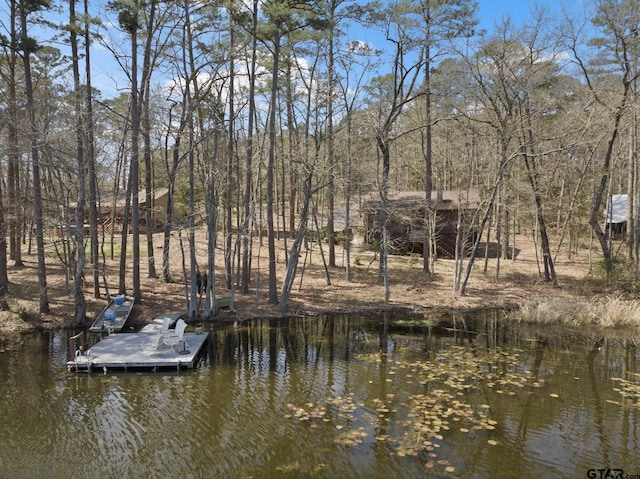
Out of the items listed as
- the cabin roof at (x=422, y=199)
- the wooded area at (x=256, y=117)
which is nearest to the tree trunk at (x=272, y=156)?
the wooded area at (x=256, y=117)

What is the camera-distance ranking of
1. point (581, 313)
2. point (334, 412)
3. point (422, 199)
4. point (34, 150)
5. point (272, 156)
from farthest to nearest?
point (422, 199), point (272, 156), point (581, 313), point (34, 150), point (334, 412)

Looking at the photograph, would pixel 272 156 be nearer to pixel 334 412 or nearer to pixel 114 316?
pixel 114 316

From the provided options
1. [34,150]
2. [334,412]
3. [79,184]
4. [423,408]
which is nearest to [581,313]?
[423,408]

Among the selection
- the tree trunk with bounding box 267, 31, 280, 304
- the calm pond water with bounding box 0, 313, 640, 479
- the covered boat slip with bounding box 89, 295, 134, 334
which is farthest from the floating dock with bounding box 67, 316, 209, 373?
the tree trunk with bounding box 267, 31, 280, 304

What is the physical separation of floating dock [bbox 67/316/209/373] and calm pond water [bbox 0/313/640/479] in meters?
0.27

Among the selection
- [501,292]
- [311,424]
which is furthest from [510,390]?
[501,292]

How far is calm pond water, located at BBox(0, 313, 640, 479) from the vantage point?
20.9 ft

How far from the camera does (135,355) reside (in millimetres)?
10914

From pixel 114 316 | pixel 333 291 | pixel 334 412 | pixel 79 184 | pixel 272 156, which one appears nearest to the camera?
pixel 334 412

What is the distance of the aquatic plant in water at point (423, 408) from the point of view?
23.0 ft

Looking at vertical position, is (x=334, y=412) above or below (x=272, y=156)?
below

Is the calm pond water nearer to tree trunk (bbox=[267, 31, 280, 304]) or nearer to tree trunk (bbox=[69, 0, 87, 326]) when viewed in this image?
tree trunk (bbox=[69, 0, 87, 326])

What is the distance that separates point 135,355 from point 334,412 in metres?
5.75

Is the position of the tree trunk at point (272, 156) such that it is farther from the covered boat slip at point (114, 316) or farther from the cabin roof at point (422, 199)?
the cabin roof at point (422, 199)
